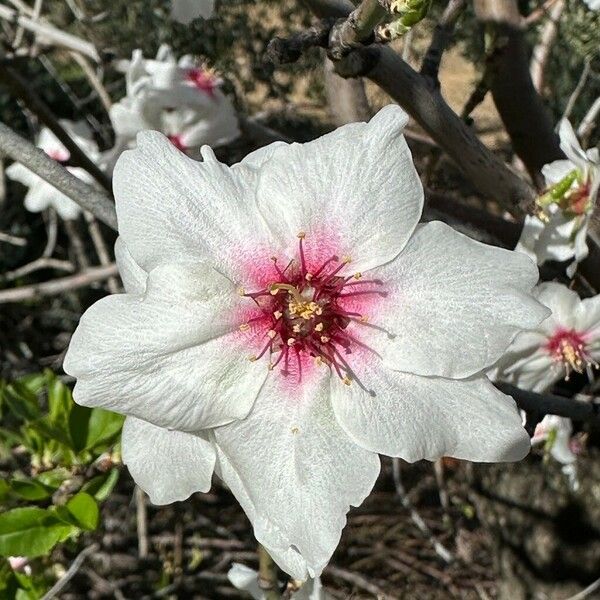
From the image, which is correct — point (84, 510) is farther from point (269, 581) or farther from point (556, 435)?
point (556, 435)

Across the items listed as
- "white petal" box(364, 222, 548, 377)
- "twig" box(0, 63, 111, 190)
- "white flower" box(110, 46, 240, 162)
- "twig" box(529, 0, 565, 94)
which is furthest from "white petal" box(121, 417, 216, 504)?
"twig" box(529, 0, 565, 94)

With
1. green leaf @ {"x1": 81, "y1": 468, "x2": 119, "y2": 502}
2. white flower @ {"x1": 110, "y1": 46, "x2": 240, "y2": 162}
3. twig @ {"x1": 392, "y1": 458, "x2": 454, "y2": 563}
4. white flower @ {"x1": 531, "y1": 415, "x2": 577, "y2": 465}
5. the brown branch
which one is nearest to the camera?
green leaf @ {"x1": 81, "y1": 468, "x2": 119, "y2": 502}

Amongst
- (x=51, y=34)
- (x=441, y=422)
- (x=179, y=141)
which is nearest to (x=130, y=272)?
(x=441, y=422)

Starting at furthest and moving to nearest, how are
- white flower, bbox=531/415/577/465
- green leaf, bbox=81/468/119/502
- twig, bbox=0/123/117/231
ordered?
white flower, bbox=531/415/577/465 < green leaf, bbox=81/468/119/502 < twig, bbox=0/123/117/231

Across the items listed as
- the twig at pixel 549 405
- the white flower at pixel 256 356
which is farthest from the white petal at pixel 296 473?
the twig at pixel 549 405

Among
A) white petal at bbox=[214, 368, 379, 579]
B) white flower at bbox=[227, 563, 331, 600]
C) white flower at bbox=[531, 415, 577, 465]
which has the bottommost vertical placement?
white flower at bbox=[531, 415, 577, 465]

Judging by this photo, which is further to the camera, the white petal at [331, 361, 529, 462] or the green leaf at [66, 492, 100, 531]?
the green leaf at [66, 492, 100, 531]

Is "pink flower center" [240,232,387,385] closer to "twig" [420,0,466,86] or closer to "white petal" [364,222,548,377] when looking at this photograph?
"white petal" [364,222,548,377]
